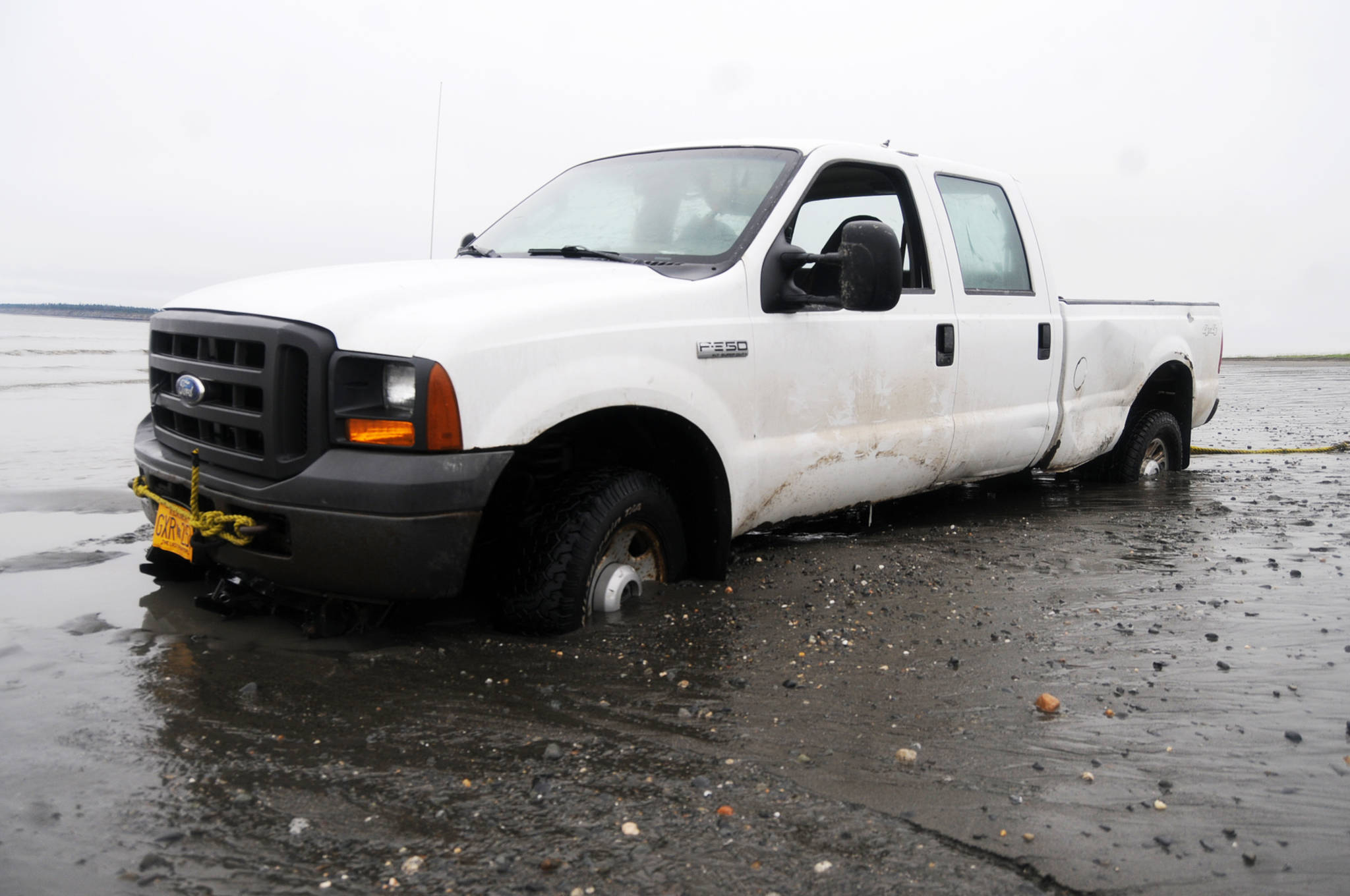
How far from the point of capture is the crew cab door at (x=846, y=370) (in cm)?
409

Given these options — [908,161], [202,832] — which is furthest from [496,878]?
[908,161]

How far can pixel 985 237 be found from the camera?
540 cm

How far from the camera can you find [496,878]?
213 centimetres

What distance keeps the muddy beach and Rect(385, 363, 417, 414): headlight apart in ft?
2.79

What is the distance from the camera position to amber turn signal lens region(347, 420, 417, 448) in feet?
9.84

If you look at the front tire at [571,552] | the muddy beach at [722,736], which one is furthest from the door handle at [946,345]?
the front tire at [571,552]

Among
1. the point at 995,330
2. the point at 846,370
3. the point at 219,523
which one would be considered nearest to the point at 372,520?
the point at 219,523

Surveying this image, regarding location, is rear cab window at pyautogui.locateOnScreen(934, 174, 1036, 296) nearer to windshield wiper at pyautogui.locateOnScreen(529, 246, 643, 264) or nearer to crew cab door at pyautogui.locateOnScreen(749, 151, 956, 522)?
crew cab door at pyautogui.locateOnScreen(749, 151, 956, 522)

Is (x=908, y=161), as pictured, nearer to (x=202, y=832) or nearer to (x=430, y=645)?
(x=430, y=645)

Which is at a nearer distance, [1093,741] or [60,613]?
[1093,741]

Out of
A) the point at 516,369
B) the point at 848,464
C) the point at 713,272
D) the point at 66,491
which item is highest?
the point at 713,272

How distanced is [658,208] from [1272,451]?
6.74 meters

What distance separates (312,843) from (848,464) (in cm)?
280

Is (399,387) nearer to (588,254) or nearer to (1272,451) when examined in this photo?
(588,254)
